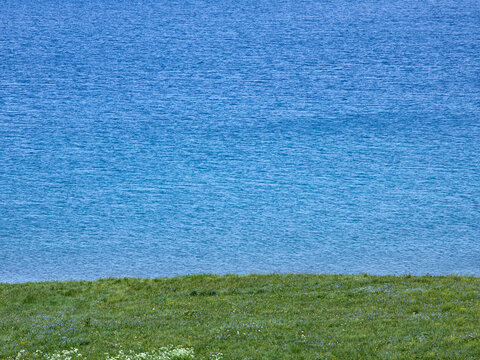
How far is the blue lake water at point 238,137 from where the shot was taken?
44125mm

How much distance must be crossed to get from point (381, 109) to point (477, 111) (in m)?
12.0

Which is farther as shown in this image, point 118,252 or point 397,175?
point 397,175

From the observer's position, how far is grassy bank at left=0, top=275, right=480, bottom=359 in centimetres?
1945

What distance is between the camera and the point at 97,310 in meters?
26.0

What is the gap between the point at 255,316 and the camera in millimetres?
23469

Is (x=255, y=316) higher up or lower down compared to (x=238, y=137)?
lower down

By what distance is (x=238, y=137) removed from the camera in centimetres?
6644

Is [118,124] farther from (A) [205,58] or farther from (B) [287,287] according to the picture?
(B) [287,287]

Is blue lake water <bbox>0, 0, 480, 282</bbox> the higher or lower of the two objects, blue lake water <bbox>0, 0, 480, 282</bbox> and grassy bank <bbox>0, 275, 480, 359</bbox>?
the higher

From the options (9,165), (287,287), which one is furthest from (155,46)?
(287,287)

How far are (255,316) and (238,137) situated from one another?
44.3 m

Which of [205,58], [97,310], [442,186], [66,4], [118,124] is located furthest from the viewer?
[66,4]

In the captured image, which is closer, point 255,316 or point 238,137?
point 255,316

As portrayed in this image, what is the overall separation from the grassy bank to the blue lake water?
9629mm
